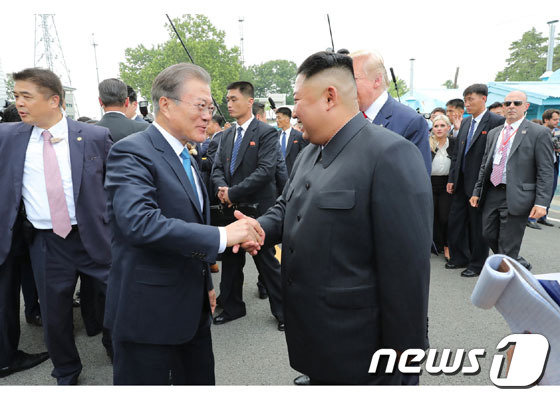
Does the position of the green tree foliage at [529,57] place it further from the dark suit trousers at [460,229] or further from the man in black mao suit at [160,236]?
the man in black mao suit at [160,236]

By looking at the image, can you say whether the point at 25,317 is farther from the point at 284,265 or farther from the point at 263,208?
the point at 284,265

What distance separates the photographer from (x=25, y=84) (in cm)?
269

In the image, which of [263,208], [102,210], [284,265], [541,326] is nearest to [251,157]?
[263,208]

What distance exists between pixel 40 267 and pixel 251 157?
83.8 inches

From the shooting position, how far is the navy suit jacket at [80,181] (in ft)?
9.13

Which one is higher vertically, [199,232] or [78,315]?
[199,232]

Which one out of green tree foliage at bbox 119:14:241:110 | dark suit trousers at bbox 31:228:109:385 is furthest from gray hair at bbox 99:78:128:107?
green tree foliage at bbox 119:14:241:110

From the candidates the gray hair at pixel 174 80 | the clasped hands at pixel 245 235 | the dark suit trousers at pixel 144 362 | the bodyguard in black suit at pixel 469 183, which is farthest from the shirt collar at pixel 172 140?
the bodyguard in black suit at pixel 469 183

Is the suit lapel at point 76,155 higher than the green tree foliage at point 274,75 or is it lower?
higher

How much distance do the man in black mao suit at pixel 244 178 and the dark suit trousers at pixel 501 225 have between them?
2662mm

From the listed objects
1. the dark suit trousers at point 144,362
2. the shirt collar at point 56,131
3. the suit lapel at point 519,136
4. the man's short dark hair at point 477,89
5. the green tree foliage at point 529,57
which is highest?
the shirt collar at point 56,131

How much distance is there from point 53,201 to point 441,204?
515 centimetres

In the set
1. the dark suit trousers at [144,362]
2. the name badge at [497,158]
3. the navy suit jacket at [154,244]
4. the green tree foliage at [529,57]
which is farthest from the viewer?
the green tree foliage at [529,57]

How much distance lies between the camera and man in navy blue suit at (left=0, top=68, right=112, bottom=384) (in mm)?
2771
